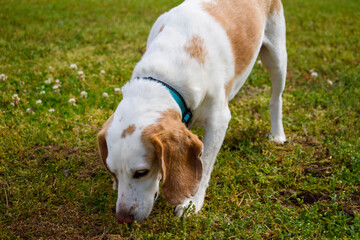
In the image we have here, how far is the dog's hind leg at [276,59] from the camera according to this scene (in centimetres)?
374

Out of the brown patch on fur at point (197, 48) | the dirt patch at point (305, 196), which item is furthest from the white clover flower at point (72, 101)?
the dirt patch at point (305, 196)

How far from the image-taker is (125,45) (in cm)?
635

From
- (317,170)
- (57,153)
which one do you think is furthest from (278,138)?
(57,153)

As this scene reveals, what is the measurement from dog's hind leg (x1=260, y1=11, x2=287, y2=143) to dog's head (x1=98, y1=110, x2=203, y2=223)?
1.75 metres

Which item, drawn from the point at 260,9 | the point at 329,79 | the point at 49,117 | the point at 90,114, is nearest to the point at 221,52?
the point at 260,9

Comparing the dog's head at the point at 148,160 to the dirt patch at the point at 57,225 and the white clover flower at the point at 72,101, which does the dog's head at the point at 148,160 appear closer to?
the dirt patch at the point at 57,225

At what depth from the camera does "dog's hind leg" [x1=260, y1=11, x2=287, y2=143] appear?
374 centimetres

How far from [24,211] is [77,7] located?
684 cm

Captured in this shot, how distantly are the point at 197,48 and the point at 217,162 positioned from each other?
1284 millimetres

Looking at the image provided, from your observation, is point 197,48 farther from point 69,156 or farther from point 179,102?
point 69,156

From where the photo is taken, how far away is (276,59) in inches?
151

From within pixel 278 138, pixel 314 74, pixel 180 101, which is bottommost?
pixel 314 74

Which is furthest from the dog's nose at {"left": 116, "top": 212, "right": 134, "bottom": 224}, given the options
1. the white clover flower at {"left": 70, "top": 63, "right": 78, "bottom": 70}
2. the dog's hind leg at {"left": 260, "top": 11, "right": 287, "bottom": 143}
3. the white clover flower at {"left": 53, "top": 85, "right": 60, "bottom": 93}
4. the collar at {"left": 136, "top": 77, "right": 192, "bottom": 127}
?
the white clover flower at {"left": 70, "top": 63, "right": 78, "bottom": 70}

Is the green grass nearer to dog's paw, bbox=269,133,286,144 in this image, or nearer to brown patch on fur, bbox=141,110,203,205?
dog's paw, bbox=269,133,286,144
